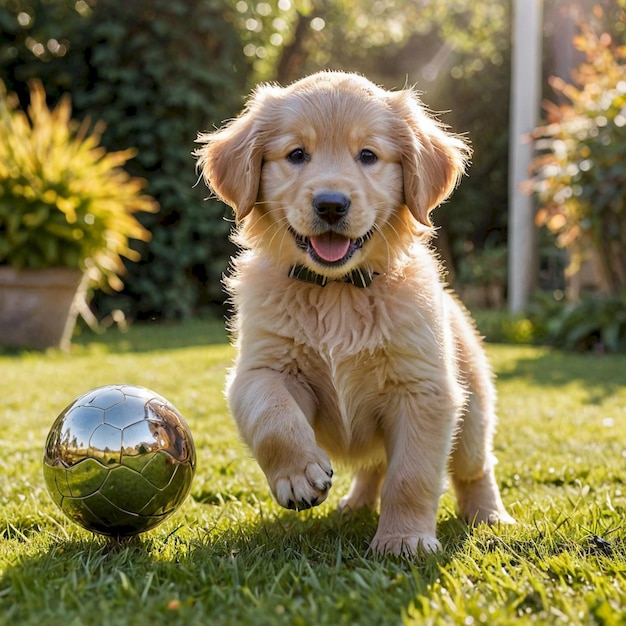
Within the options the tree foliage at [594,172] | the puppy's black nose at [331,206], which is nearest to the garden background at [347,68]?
the tree foliage at [594,172]

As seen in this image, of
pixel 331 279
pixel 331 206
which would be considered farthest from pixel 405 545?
pixel 331 206

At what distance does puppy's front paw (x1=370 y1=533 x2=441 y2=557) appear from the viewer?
92.4 inches

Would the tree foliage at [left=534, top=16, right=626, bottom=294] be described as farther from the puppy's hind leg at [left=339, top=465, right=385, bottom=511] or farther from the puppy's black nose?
the puppy's black nose

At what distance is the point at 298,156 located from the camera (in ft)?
9.30

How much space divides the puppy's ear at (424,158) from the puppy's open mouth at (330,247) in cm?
28

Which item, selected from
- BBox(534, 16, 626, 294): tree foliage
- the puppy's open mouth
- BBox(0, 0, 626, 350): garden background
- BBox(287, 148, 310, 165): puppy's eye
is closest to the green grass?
the puppy's open mouth

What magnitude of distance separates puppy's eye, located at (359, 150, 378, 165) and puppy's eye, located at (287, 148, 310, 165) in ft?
0.59

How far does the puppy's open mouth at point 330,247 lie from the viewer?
105 inches

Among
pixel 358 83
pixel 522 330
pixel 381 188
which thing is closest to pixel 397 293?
pixel 381 188

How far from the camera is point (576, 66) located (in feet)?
43.4

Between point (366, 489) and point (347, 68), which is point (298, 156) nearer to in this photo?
point (366, 489)

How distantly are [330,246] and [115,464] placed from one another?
951 mm

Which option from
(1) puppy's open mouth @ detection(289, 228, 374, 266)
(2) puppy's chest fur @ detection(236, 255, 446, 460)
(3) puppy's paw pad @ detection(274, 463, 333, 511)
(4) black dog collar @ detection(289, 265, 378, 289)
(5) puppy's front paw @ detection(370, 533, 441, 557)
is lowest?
(5) puppy's front paw @ detection(370, 533, 441, 557)

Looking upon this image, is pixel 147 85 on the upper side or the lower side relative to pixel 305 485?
upper
